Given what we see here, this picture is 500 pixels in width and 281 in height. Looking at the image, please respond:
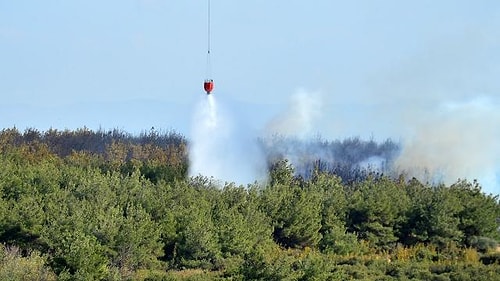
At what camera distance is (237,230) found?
5256cm

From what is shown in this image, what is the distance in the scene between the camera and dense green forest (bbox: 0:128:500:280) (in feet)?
138

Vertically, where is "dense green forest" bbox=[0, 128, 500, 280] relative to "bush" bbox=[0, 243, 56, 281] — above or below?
above

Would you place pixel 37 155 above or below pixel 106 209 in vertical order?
above

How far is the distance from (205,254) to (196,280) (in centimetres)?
894

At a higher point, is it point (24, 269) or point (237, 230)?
point (237, 230)

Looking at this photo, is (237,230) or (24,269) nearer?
(24,269)

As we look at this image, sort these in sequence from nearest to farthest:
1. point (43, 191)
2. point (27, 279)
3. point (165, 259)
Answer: point (27, 279) < point (165, 259) < point (43, 191)

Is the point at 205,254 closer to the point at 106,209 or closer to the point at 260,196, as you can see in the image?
the point at 106,209

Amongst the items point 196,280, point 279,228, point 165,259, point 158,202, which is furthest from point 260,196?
point 196,280

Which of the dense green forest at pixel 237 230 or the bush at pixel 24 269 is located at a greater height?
the dense green forest at pixel 237 230

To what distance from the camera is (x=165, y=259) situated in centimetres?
5247

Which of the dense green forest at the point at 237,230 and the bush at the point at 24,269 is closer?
the bush at the point at 24,269

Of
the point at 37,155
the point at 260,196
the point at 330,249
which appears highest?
the point at 37,155

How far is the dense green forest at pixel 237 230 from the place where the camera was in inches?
1658
